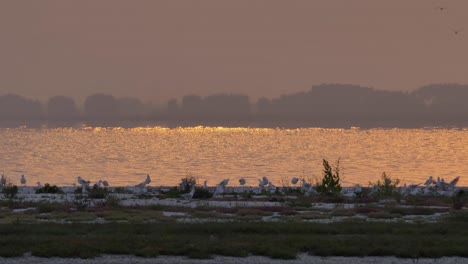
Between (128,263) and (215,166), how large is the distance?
56.7 meters

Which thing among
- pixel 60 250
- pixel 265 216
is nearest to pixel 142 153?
pixel 265 216

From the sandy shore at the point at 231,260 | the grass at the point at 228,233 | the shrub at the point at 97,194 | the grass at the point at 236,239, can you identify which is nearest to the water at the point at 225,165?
the shrub at the point at 97,194

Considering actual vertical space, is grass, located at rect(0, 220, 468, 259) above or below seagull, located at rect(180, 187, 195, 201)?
below

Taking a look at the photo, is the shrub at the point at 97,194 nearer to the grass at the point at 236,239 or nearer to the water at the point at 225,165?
the grass at the point at 236,239

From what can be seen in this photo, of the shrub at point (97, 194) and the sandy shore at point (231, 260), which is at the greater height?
the shrub at point (97, 194)

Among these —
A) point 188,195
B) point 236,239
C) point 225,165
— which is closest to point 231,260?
point 236,239

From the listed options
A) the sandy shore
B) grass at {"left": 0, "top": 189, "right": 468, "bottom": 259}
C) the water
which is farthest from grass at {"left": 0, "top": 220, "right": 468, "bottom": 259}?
the water

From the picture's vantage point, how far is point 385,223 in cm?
2286

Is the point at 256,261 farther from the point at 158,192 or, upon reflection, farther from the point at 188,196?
the point at 158,192

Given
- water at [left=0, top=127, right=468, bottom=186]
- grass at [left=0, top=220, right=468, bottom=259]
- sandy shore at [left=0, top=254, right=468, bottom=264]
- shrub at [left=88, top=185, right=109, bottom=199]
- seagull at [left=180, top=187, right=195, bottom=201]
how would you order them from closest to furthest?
sandy shore at [left=0, top=254, right=468, bottom=264] → grass at [left=0, top=220, right=468, bottom=259] → shrub at [left=88, top=185, right=109, bottom=199] → seagull at [left=180, top=187, right=195, bottom=201] → water at [left=0, top=127, right=468, bottom=186]

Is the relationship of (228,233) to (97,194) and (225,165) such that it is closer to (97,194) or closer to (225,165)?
(97,194)

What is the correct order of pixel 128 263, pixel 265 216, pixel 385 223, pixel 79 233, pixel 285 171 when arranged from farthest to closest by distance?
pixel 285 171 < pixel 265 216 < pixel 385 223 < pixel 79 233 < pixel 128 263

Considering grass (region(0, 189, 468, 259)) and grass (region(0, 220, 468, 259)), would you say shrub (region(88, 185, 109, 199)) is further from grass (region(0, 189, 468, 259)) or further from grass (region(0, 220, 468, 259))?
grass (region(0, 220, 468, 259))

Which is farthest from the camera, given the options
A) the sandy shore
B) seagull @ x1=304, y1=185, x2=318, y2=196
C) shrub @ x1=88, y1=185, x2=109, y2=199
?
seagull @ x1=304, y1=185, x2=318, y2=196
